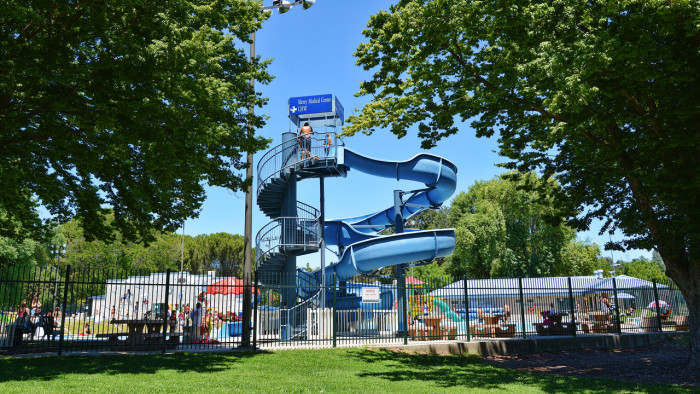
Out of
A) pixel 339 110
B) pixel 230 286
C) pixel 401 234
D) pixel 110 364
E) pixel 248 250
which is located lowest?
pixel 110 364

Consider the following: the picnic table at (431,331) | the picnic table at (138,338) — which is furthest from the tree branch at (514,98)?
the picnic table at (138,338)

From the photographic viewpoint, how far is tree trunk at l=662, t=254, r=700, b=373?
1195 cm

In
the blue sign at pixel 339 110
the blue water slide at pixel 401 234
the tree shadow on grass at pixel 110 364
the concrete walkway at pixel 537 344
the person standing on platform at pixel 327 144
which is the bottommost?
the concrete walkway at pixel 537 344

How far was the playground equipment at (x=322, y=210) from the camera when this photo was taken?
62.1 ft

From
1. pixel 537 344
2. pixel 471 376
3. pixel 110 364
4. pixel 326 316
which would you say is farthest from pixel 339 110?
pixel 110 364

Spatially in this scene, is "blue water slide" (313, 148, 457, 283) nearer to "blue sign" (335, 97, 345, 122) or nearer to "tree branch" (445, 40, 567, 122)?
"blue sign" (335, 97, 345, 122)

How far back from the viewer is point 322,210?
20.6 m

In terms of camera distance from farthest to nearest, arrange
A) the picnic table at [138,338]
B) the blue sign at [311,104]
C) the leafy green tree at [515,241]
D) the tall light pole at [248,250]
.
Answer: the leafy green tree at [515,241], the blue sign at [311,104], the tall light pole at [248,250], the picnic table at [138,338]

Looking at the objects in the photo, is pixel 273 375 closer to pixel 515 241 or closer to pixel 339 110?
pixel 339 110

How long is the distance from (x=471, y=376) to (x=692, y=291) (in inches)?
241

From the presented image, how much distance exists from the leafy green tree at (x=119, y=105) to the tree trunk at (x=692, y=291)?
12.1 m

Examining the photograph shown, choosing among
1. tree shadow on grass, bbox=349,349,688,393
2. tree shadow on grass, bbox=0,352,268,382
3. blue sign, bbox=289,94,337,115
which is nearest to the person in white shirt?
tree shadow on grass, bbox=0,352,268,382

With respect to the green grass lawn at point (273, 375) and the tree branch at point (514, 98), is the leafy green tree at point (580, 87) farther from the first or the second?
the green grass lawn at point (273, 375)

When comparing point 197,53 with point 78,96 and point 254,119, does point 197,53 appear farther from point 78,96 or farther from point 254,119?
point 254,119
